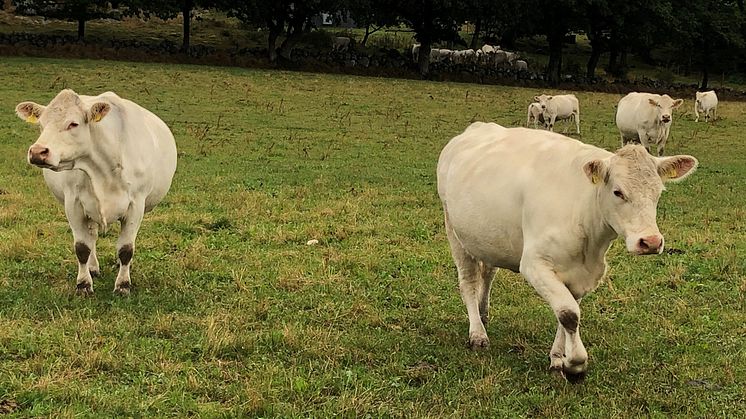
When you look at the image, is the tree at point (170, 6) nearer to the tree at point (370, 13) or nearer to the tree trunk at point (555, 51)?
the tree at point (370, 13)

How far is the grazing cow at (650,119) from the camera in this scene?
1947 centimetres

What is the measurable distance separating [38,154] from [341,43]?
52570 mm

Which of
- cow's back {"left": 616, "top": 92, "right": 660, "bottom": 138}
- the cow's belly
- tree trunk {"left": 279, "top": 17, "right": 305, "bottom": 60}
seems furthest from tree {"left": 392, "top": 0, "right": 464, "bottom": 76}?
the cow's belly

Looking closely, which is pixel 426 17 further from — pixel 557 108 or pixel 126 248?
pixel 126 248

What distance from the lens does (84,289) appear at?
7.25 m

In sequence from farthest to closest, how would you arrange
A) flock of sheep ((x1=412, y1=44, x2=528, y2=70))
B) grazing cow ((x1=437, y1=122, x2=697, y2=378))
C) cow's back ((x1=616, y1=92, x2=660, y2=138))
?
flock of sheep ((x1=412, y1=44, x2=528, y2=70)) → cow's back ((x1=616, y1=92, x2=660, y2=138)) → grazing cow ((x1=437, y1=122, x2=697, y2=378))

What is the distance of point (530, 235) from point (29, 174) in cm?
1127

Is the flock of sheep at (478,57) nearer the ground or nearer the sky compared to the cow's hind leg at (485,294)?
nearer the sky

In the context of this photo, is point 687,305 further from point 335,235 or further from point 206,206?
point 206,206

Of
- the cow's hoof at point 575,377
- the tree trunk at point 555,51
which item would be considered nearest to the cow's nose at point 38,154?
the cow's hoof at point 575,377

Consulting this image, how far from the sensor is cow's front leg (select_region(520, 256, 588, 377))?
17.1 feet

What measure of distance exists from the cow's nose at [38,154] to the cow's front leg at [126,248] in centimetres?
115

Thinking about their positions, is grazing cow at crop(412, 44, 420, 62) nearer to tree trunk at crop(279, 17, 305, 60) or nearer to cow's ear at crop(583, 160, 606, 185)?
tree trunk at crop(279, 17, 305, 60)

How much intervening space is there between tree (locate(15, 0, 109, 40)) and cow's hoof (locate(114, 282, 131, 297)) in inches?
1678
